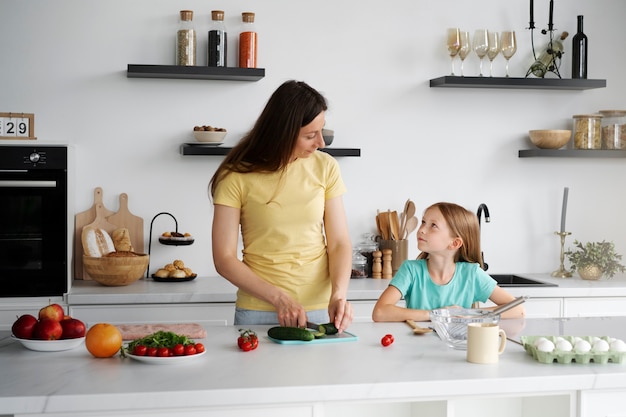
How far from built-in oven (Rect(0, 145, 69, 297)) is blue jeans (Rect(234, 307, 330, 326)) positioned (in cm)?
138

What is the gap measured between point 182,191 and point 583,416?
8.84 ft

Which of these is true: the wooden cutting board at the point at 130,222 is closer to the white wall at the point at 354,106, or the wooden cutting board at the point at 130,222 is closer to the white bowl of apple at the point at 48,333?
the white wall at the point at 354,106

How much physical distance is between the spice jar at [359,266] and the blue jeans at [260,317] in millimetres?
1511

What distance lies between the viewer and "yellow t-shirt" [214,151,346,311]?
2680mm

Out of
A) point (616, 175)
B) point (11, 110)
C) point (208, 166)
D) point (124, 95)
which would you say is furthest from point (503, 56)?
point (11, 110)

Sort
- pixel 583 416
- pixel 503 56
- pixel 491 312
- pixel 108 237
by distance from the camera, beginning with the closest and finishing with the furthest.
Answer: pixel 583 416 < pixel 491 312 < pixel 108 237 < pixel 503 56

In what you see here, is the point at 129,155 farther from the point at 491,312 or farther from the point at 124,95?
the point at 491,312

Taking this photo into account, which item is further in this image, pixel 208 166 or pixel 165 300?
pixel 208 166

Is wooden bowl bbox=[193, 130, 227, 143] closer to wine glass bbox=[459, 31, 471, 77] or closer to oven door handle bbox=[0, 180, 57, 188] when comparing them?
oven door handle bbox=[0, 180, 57, 188]

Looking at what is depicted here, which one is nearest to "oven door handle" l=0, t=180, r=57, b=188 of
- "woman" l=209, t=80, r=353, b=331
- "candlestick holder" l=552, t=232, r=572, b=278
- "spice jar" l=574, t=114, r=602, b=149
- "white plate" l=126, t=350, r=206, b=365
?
"woman" l=209, t=80, r=353, b=331

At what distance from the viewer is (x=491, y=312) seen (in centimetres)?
239

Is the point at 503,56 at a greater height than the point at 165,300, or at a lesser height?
greater

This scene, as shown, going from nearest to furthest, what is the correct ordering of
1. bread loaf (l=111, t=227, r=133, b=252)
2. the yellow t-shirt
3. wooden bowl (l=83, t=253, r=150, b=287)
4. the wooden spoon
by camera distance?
the wooden spoon → the yellow t-shirt → wooden bowl (l=83, t=253, r=150, b=287) → bread loaf (l=111, t=227, r=133, b=252)

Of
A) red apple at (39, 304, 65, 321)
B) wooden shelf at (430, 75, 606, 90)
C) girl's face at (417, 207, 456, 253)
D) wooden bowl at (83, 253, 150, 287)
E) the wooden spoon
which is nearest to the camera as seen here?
red apple at (39, 304, 65, 321)
